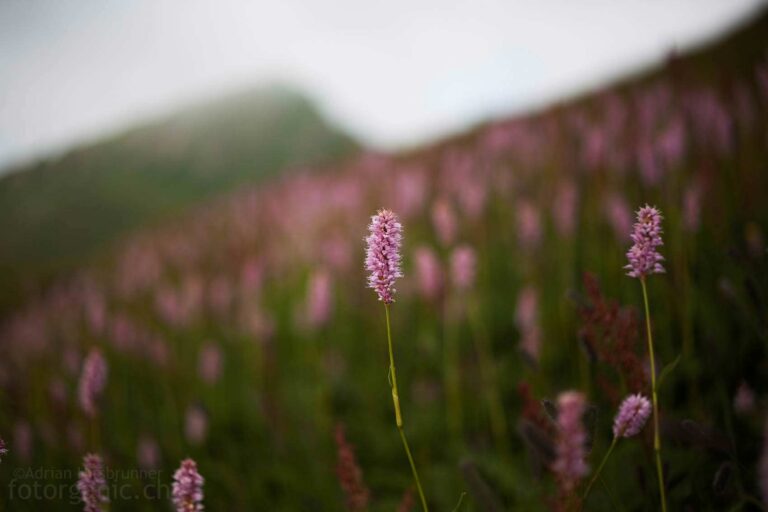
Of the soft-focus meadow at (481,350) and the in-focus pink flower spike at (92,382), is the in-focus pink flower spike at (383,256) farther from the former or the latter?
the in-focus pink flower spike at (92,382)

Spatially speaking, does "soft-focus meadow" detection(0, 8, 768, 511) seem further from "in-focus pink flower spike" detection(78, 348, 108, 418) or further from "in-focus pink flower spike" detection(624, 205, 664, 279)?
"in-focus pink flower spike" detection(624, 205, 664, 279)

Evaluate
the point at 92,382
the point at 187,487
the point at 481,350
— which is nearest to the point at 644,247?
the point at 187,487

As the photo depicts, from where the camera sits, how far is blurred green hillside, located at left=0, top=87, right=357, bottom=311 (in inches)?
365

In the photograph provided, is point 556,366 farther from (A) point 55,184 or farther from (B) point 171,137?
(B) point 171,137

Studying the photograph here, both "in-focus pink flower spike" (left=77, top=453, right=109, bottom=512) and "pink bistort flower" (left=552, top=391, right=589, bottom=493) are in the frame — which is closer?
"pink bistort flower" (left=552, top=391, right=589, bottom=493)

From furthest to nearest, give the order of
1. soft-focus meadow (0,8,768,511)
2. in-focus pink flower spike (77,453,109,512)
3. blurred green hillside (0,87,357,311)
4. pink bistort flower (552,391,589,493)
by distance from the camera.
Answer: blurred green hillside (0,87,357,311)
soft-focus meadow (0,8,768,511)
in-focus pink flower spike (77,453,109,512)
pink bistort flower (552,391,589,493)

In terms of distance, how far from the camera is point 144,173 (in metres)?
18.3

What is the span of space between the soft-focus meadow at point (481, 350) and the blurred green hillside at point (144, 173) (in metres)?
3.35

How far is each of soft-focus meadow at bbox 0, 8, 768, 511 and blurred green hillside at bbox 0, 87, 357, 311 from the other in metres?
3.35

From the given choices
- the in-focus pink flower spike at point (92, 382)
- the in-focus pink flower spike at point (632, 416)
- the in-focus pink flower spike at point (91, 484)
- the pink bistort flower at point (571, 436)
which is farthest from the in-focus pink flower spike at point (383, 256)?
the in-focus pink flower spike at point (92, 382)

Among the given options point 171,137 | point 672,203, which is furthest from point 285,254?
point 171,137

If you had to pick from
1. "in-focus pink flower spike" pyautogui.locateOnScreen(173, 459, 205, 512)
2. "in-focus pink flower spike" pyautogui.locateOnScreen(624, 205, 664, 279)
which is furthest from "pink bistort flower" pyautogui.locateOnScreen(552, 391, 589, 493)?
"in-focus pink flower spike" pyautogui.locateOnScreen(173, 459, 205, 512)

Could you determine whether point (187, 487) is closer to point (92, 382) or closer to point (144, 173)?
point (92, 382)

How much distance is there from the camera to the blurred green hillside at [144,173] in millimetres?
9266
